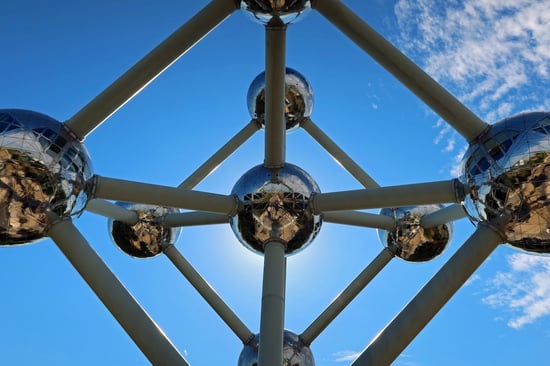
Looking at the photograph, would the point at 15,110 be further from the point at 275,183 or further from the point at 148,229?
the point at 148,229

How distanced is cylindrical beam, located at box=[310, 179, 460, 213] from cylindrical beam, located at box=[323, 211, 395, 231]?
110cm

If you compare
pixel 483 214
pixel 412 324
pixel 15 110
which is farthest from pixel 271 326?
pixel 15 110

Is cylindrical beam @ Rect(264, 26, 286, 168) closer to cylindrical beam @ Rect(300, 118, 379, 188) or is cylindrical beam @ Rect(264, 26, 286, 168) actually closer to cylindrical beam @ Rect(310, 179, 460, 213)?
cylindrical beam @ Rect(310, 179, 460, 213)

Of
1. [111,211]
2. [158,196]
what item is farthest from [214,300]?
[158,196]

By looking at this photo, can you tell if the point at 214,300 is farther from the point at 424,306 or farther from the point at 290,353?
the point at 424,306

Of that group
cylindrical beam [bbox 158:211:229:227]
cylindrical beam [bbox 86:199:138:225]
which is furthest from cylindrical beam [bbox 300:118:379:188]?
cylindrical beam [bbox 86:199:138:225]

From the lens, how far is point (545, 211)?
4555mm

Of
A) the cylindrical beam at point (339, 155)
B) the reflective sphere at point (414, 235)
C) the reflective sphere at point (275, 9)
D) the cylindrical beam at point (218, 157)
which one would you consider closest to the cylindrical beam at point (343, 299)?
the reflective sphere at point (414, 235)

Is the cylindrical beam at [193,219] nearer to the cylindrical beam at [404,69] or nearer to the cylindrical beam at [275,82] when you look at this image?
the cylindrical beam at [275,82]

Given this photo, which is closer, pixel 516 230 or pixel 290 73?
pixel 516 230

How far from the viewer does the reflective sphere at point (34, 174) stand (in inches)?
189

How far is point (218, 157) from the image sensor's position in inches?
334

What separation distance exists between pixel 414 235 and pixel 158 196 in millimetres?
4386

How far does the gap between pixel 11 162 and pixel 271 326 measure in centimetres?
265
